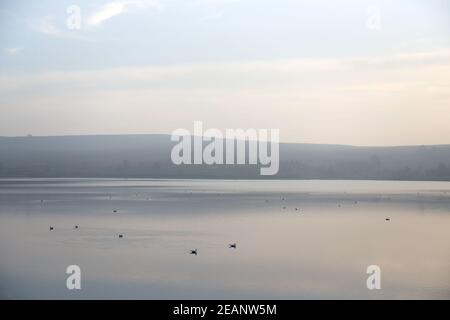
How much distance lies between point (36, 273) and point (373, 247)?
811 cm

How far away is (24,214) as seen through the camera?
977 inches

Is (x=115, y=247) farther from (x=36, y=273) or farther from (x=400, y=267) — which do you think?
(x=400, y=267)

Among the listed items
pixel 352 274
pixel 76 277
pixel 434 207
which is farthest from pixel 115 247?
pixel 434 207

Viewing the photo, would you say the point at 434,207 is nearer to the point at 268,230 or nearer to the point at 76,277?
the point at 268,230

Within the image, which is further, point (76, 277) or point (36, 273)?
point (36, 273)

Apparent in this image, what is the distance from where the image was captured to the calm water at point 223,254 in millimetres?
11180

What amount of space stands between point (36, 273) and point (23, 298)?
2.54m

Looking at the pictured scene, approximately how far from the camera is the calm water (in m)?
11.2

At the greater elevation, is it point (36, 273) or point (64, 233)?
point (64, 233)

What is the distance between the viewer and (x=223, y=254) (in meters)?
14.8

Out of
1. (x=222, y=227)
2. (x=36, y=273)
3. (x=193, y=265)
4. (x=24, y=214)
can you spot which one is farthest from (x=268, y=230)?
(x=24, y=214)
